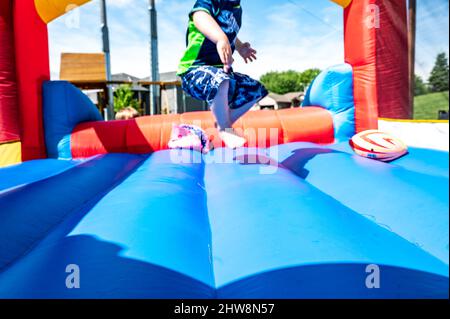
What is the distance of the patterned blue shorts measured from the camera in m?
1.37

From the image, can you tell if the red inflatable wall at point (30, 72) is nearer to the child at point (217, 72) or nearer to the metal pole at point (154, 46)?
the child at point (217, 72)

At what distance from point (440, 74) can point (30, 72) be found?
2.39 m

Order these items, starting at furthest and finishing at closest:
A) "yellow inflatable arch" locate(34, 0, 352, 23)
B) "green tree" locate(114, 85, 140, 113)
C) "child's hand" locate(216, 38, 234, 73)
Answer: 1. "green tree" locate(114, 85, 140, 113)
2. "yellow inflatable arch" locate(34, 0, 352, 23)
3. "child's hand" locate(216, 38, 234, 73)

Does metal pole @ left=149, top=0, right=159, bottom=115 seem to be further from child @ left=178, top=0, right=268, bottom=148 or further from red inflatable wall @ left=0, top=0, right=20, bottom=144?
child @ left=178, top=0, right=268, bottom=148

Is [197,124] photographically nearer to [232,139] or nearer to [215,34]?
[232,139]

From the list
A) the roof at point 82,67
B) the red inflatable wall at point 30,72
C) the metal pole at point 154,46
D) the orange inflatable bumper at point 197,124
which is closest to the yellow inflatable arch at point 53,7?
the red inflatable wall at point 30,72

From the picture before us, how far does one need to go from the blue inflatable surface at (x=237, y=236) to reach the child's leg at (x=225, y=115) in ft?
0.50

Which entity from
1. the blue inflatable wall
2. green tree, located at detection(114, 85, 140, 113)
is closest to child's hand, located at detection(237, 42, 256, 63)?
the blue inflatable wall

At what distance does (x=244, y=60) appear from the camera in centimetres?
165

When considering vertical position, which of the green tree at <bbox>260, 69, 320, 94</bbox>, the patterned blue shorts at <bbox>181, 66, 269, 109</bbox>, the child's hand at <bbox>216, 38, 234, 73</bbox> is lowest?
the patterned blue shorts at <bbox>181, 66, 269, 109</bbox>

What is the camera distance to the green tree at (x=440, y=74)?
1.67 ft

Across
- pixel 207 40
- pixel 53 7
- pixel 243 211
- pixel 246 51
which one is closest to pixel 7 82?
pixel 53 7

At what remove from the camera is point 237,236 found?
0.79 metres

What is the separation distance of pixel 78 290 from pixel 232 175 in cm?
86
